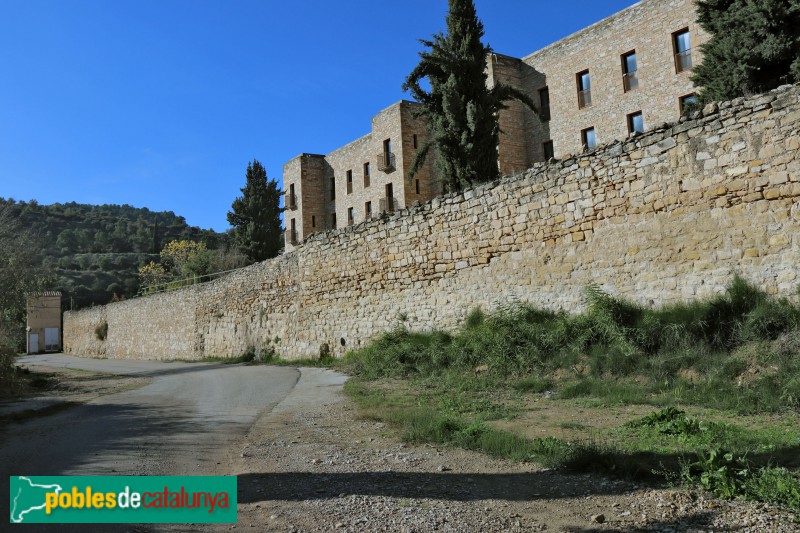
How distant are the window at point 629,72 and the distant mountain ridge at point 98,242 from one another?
44628mm

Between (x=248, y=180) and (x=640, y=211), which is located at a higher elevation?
(x=248, y=180)

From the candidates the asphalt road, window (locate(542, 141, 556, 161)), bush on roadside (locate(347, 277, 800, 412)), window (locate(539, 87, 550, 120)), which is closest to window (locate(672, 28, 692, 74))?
window (locate(539, 87, 550, 120))

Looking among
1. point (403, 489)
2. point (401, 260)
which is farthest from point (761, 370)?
point (401, 260)

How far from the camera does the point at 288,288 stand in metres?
20.0

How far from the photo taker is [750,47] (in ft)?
47.5

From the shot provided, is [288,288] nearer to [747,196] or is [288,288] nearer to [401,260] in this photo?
[401,260]

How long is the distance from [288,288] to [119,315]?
2367 cm

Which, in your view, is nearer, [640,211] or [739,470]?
[739,470]

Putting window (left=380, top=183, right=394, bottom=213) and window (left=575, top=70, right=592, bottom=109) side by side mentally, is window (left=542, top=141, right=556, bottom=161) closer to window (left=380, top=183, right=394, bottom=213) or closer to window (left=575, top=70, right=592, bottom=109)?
window (left=575, top=70, right=592, bottom=109)

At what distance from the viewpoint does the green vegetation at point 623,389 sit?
4719 millimetres

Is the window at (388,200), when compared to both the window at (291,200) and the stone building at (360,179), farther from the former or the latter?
the window at (291,200)

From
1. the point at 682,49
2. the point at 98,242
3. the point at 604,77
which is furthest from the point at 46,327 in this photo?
the point at 682,49

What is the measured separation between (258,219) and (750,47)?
36.4 metres

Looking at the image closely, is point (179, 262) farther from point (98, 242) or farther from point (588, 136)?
point (588, 136)
